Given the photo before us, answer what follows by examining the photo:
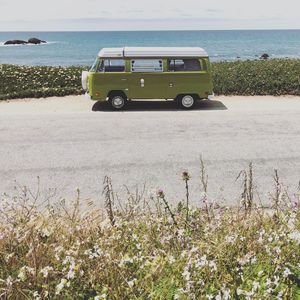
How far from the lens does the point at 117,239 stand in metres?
4.61

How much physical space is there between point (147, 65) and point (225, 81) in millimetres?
4983

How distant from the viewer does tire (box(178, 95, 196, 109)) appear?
1616 centimetres

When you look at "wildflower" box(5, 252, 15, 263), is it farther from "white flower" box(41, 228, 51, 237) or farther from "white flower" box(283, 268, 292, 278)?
"white flower" box(283, 268, 292, 278)

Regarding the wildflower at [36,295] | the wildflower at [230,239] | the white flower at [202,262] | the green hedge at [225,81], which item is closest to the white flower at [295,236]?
the wildflower at [230,239]

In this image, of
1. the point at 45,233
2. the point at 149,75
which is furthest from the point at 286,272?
the point at 149,75

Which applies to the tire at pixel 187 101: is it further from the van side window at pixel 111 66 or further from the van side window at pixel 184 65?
the van side window at pixel 111 66

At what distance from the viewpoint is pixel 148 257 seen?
14.1 ft

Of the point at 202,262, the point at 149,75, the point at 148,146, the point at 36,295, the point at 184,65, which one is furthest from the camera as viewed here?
the point at 184,65

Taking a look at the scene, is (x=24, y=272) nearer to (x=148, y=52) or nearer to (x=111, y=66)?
(x=111, y=66)

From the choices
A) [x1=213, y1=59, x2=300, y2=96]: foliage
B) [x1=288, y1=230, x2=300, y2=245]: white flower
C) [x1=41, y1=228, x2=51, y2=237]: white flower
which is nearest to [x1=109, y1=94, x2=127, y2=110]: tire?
[x1=213, y1=59, x2=300, y2=96]: foliage

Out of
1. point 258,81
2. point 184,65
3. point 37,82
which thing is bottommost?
point 258,81

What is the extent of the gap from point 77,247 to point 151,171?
522 centimetres

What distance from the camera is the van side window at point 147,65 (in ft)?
51.6

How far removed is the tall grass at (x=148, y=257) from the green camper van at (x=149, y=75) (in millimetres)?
11004
